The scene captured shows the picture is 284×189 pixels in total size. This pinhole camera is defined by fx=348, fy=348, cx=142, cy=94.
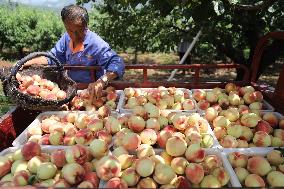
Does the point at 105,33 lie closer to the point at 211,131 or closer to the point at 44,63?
the point at 44,63

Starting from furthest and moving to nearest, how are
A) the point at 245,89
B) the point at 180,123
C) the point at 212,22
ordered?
the point at 212,22 < the point at 245,89 < the point at 180,123

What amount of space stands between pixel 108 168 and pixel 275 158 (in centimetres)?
103

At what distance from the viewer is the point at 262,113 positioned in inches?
113

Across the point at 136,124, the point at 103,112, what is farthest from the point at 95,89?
the point at 136,124

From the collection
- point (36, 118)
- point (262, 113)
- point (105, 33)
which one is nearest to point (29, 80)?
point (36, 118)

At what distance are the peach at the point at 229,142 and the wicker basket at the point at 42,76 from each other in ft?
3.95

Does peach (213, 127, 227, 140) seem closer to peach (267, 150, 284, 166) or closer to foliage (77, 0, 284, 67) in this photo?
peach (267, 150, 284, 166)

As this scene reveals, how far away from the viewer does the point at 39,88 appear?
2.84 meters

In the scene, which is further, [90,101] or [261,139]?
[90,101]

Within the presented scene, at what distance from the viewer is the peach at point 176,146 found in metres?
2.10

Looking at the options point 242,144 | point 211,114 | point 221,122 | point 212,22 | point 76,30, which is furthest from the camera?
point 212,22

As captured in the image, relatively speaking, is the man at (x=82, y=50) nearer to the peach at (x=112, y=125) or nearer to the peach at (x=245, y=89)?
the peach at (x=112, y=125)

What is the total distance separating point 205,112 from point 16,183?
1.53 meters

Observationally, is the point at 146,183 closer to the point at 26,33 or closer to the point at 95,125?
the point at 95,125
